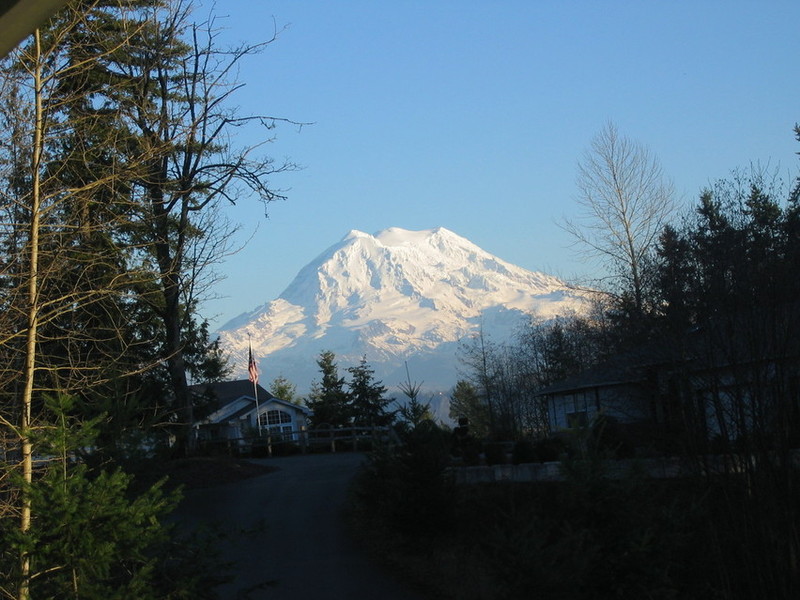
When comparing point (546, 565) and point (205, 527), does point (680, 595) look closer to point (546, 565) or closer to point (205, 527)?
point (546, 565)

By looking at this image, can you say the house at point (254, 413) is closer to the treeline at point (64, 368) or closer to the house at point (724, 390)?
the house at point (724, 390)

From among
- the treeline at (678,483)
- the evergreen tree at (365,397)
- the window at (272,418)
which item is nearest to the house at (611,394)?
the treeline at (678,483)

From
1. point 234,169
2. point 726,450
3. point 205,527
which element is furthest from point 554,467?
point 205,527

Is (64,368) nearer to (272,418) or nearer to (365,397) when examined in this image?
(365,397)

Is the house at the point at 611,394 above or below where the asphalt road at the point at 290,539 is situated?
above

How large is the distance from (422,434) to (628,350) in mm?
6693

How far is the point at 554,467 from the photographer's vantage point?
22.5 meters

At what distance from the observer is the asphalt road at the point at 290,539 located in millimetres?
13102

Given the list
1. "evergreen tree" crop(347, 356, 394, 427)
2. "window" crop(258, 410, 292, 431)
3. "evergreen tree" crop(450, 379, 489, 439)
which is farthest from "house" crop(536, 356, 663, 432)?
"window" crop(258, 410, 292, 431)

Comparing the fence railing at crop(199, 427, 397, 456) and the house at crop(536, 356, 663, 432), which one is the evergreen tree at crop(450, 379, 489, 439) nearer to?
the house at crop(536, 356, 663, 432)

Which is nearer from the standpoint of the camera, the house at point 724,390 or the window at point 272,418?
the house at point 724,390

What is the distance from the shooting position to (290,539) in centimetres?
1753

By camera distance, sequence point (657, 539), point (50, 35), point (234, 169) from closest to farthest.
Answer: point (50, 35) → point (657, 539) → point (234, 169)

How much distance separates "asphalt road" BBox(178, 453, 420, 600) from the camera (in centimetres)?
1310
